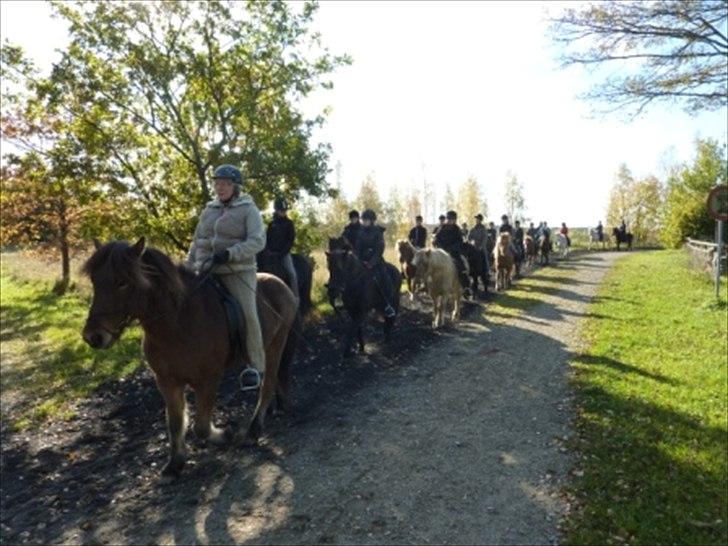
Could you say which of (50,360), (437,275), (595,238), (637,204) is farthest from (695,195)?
(50,360)

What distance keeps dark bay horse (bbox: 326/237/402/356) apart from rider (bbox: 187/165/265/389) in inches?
193

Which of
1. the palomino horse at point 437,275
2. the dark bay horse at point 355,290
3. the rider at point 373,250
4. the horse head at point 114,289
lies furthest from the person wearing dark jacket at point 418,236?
the horse head at point 114,289

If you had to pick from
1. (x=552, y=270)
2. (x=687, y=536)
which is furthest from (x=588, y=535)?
(x=552, y=270)

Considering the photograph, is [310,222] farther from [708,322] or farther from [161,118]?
Result: [708,322]

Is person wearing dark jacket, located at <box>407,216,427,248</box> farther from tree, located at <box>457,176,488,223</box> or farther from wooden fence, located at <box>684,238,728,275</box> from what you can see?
tree, located at <box>457,176,488,223</box>

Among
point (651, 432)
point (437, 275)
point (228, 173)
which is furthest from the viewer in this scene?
point (437, 275)

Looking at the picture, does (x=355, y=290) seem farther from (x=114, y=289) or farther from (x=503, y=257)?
(x=503, y=257)

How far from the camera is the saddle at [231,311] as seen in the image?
5887 mm

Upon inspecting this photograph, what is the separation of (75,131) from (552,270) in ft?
71.8

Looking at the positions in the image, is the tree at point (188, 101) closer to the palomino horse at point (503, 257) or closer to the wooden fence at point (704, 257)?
the palomino horse at point (503, 257)

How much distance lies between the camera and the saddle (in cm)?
589

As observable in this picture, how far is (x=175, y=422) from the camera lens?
5.68m

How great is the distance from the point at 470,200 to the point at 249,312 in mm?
67212

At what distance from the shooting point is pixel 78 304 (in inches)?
770
